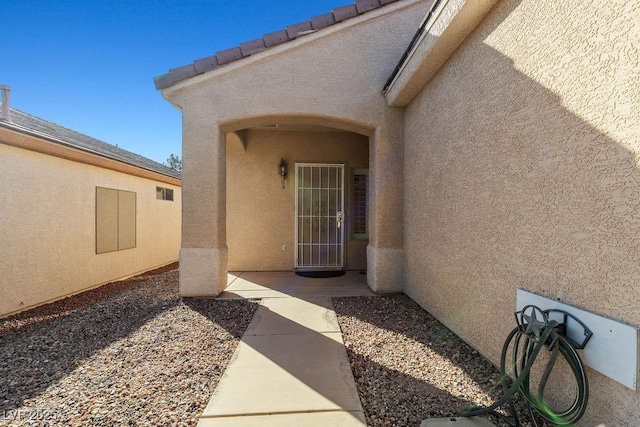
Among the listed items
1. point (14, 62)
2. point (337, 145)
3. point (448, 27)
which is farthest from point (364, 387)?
point (14, 62)

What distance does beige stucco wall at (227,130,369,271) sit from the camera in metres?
8.49

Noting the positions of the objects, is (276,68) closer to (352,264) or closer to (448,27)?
(448,27)

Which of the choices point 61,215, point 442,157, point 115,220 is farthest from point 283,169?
point 61,215

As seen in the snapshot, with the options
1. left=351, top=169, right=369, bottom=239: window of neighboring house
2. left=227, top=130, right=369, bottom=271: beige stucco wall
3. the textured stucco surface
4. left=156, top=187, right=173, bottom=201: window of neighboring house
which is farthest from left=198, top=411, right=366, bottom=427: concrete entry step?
left=156, top=187, right=173, bottom=201: window of neighboring house

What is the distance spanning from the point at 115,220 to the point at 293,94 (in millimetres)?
6549

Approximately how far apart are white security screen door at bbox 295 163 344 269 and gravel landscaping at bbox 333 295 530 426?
3.85 m

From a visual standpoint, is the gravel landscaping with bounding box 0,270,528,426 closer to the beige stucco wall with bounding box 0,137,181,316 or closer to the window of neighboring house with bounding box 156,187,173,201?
the beige stucco wall with bounding box 0,137,181,316

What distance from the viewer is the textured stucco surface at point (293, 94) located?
5.86m

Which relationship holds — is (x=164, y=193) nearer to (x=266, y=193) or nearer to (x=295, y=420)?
(x=266, y=193)

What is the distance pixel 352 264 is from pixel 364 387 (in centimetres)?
577

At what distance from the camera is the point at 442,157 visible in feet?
14.6

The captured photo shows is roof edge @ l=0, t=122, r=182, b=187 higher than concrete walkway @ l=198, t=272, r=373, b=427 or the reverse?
higher

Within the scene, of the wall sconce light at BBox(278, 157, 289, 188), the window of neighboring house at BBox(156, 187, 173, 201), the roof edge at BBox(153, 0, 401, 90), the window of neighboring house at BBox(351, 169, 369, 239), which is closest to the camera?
the roof edge at BBox(153, 0, 401, 90)

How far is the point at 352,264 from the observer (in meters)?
8.66
